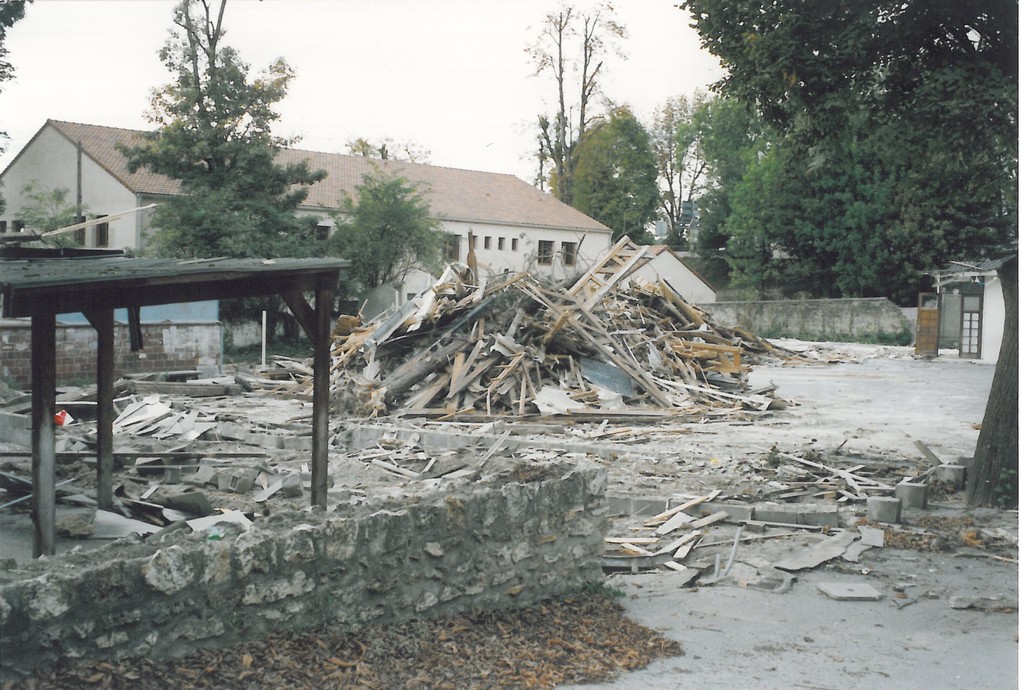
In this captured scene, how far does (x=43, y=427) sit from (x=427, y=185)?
27655 mm

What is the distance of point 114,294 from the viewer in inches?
228

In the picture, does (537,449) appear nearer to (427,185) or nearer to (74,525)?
(74,525)

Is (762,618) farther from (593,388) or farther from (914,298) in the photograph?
(914,298)

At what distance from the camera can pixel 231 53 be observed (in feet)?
80.3

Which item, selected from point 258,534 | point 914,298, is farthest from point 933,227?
point 258,534

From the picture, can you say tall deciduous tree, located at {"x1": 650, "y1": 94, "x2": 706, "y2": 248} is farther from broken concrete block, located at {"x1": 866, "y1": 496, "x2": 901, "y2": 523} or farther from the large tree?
broken concrete block, located at {"x1": 866, "y1": 496, "x2": 901, "y2": 523}

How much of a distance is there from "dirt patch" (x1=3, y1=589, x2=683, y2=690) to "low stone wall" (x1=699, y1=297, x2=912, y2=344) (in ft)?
106

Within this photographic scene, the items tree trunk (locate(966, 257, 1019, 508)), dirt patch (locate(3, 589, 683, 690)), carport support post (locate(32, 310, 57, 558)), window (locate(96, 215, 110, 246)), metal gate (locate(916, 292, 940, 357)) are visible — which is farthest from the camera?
metal gate (locate(916, 292, 940, 357))

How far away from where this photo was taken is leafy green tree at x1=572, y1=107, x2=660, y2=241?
577 inches

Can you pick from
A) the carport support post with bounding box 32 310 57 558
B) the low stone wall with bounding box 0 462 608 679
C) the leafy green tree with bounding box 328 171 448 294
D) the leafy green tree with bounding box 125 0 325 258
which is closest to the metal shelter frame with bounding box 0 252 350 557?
the carport support post with bounding box 32 310 57 558

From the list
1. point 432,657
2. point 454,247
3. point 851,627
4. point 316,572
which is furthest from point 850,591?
point 454,247

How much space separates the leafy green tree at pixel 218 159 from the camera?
79.9 ft

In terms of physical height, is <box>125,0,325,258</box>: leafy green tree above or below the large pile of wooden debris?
above

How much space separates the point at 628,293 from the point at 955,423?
9.24 metres
